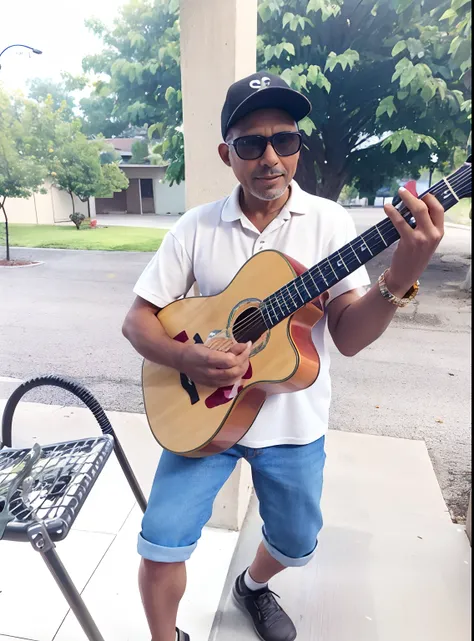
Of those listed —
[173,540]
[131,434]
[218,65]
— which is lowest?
[131,434]

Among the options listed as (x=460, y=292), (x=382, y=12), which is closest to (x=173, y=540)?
(x=382, y=12)

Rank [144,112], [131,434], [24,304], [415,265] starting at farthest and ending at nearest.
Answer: [24,304] → [144,112] → [131,434] → [415,265]

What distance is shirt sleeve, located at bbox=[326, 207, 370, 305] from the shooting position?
3.43 ft

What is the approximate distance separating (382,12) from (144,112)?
5.86 feet

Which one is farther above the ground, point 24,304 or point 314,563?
point 314,563

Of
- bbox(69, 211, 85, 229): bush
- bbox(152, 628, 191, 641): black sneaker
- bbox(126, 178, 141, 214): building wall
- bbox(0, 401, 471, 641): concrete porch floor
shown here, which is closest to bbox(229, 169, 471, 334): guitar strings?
bbox(152, 628, 191, 641): black sneaker

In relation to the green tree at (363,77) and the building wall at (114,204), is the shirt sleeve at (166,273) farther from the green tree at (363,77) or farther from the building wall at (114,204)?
the green tree at (363,77)

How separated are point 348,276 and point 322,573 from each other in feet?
3.67

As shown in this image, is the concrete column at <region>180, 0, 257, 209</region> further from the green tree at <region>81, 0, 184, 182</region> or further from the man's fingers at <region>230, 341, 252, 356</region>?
the green tree at <region>81, 0, 184, 182</region>

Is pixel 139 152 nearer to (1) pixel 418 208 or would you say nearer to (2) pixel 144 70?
(2) pixel 144 70

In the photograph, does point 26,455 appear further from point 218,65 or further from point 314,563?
point 218,65

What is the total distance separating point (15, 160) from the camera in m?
2.50

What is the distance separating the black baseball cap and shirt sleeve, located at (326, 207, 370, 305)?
27cm

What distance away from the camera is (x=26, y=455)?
1.38 meters
